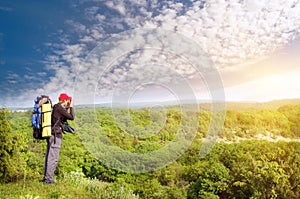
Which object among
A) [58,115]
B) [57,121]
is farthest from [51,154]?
[58,115]

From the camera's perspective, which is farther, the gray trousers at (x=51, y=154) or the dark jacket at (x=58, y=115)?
the gray trousers at (x=51, y=154)

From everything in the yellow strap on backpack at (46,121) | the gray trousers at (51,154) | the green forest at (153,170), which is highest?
the yellow strap on backpack at (46,121)

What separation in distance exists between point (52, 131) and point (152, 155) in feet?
155

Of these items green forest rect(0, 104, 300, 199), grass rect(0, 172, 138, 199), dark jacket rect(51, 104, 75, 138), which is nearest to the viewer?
grass rect(0, 172, 138, 199)

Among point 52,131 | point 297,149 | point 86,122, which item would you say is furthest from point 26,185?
point 297,149

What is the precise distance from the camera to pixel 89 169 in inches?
2152

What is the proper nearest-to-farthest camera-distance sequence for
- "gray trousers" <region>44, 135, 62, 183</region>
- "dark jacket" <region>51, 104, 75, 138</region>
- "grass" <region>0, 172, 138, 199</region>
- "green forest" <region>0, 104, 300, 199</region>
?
"grass" <region>0, 172, 138, 199</region>, "dark jacket" <region>51, 104, 75, 138</region>, "gray trousers" <region>44, 135, 62, 183</region>, "green forest" <region>0, 104, 300, 199</region>

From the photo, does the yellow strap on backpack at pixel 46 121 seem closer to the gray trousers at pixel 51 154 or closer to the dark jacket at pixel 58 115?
the dark jacket at pixel 58 115

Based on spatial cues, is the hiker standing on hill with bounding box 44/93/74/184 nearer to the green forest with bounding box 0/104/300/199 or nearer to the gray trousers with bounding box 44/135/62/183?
the gray trousers with bounding box 44/135/62/183

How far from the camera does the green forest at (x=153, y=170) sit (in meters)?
13.1

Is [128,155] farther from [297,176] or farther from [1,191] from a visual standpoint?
[1,191]

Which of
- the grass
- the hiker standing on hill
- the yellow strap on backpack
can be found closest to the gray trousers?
the hiker standing on hill

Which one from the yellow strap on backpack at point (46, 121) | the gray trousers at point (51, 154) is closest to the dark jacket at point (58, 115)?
the yellow strap on backpack at point (46, 121)

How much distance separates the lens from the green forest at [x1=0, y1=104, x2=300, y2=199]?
13.1 m
